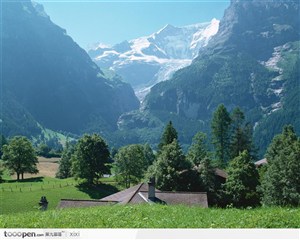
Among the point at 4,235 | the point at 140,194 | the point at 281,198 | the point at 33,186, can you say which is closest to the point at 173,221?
the point at 4,235

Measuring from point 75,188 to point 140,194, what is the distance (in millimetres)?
40572

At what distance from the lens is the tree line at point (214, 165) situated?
47781 mm

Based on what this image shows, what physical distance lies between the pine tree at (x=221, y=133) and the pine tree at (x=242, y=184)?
24743 millimetres

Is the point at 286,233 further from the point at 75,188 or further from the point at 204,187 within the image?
the point at 75,188

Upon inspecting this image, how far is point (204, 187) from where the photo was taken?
58.7 metres

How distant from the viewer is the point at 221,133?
278 feet

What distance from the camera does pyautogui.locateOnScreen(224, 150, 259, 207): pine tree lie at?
185 feet

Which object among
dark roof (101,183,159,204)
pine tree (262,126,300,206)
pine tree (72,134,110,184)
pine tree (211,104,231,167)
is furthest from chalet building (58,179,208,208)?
pine tree (211,104,231,167)

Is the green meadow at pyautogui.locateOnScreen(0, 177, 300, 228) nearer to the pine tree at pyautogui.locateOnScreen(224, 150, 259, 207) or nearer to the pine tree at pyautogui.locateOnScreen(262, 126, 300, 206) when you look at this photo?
the pine tree at pyautogui.locateOnScreen(262, 126, 300, 206)

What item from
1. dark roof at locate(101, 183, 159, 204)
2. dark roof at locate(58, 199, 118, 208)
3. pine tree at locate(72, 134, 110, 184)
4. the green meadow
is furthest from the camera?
pine tree at locate(72, 134, 110, 184)

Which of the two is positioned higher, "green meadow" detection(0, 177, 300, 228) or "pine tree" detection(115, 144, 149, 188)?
"pine tree" detection(115, 144, 149, 188)

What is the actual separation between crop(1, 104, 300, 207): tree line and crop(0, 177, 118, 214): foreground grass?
319 cm

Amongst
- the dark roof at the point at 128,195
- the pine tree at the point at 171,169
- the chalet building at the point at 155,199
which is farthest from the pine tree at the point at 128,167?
the chalet building at the point at 155,199

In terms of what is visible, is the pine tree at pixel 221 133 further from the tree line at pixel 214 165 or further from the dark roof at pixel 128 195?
the dark roof at pixel 128 195
